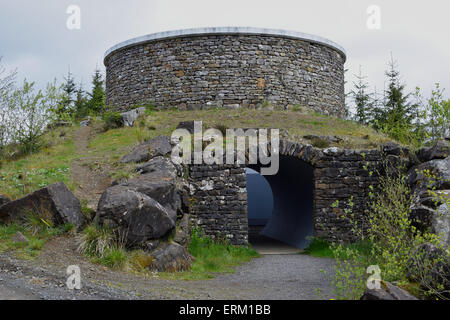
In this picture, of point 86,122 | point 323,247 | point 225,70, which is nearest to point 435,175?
point 323,247

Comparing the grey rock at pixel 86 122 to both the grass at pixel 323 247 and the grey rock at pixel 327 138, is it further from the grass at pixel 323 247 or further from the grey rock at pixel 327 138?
the grass at pixel 323 247

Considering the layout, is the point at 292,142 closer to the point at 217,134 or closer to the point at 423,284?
the point at 217,134

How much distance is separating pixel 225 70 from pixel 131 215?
9.21 meters

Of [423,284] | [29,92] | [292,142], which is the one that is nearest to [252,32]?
[292,142]

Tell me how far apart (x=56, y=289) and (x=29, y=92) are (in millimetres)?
8495

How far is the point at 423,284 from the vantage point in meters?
4.73

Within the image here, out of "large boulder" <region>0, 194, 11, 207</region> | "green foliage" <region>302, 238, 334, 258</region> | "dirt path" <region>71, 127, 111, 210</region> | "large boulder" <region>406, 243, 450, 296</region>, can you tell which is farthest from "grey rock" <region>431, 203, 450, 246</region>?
"large boulder" <region>0, 194, 11, 207</region>

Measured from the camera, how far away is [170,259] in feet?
23.4

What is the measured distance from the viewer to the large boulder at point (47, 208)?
7180 mm

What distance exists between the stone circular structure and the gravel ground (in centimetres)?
843

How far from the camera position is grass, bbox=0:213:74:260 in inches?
254

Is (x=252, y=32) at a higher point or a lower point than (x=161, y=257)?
higher

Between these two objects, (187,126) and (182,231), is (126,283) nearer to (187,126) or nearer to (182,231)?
(182,231)

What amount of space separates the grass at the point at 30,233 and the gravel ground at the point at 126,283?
0.16m
